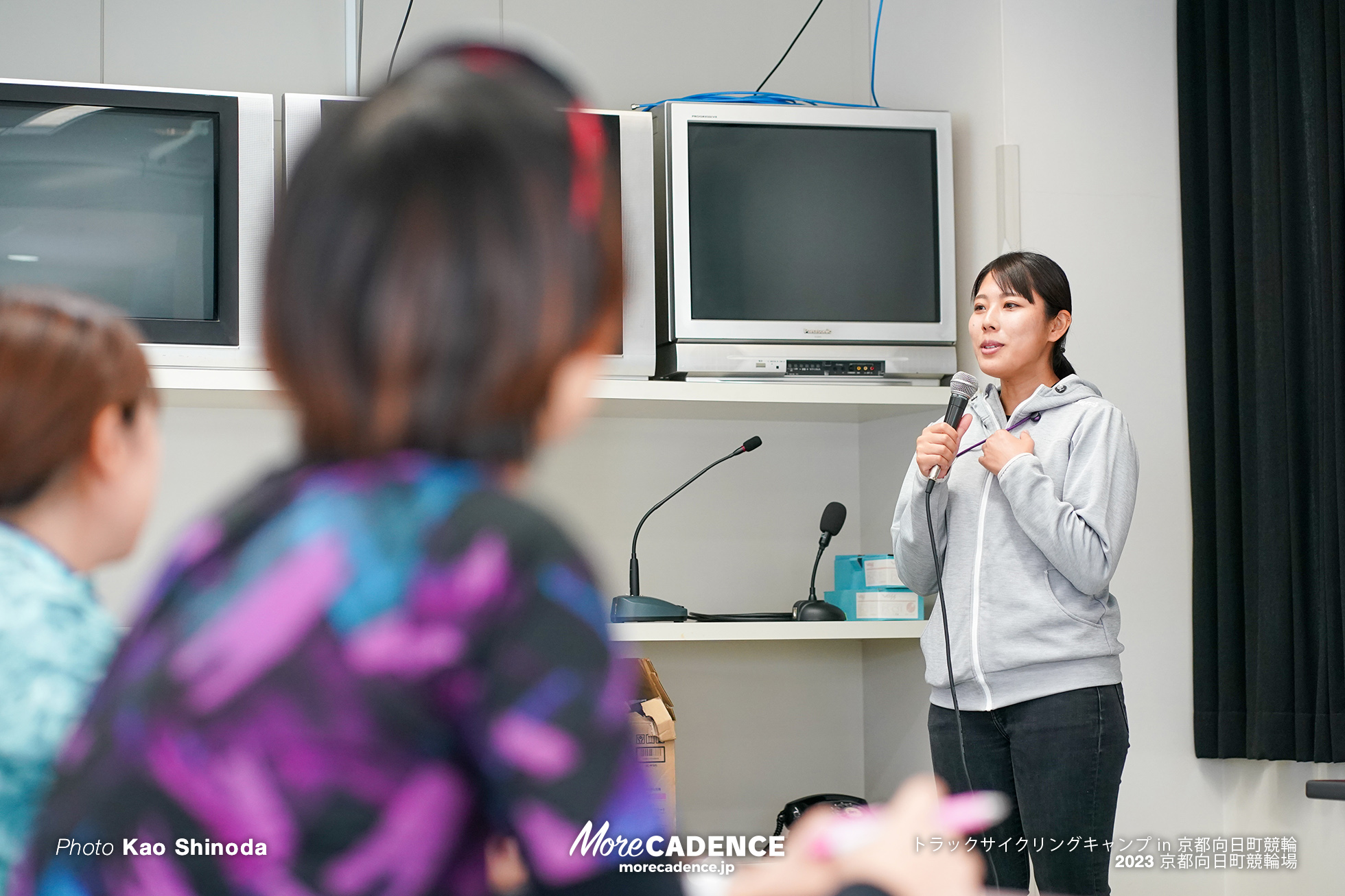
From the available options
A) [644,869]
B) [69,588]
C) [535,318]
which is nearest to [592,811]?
[644,869]

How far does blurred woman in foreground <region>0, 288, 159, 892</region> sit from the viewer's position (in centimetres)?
81

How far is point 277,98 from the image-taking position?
2.87 meters

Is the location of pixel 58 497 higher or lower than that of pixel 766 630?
higher

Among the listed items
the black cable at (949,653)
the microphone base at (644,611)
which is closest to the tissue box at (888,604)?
the microphone base at (644,611)

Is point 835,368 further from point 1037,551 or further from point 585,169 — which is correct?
point 585,169

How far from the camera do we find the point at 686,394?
2611mm

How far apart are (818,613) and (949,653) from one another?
657 millimetres

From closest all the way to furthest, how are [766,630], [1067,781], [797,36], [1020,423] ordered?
[1067,781] → [1020,423] → [766,630] → [797,36]

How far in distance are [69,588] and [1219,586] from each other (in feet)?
7.74

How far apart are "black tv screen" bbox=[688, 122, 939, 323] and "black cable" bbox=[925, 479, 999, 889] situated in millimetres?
760

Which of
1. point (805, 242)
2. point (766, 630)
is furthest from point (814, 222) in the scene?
point (766, 630)

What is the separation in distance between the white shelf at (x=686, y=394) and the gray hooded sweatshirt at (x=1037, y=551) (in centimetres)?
56

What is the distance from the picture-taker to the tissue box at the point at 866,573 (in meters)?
2.67

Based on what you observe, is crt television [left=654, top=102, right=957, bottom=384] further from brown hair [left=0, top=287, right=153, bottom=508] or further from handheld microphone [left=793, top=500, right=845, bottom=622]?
brown hair [left=0, top=287, right=153, bottom=508]
